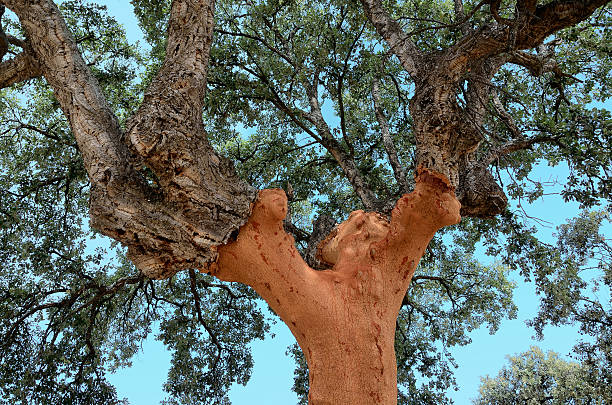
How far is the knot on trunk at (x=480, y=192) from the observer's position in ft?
Result: 17.7

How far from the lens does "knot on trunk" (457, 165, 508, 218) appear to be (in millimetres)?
5406

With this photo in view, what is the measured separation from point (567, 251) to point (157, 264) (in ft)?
27.8

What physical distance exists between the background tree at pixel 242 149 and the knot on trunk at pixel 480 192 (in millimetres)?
24

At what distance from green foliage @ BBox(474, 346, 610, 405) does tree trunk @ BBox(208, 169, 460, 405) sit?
8.22m

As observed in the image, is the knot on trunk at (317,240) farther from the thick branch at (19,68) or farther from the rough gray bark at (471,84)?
the thick branch at (19,68)

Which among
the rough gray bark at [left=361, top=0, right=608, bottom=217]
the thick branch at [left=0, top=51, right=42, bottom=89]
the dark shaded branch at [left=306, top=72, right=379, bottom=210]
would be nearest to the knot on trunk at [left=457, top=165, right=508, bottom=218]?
→ the rough gray bark at [left=361, top=0, right=608, bottom=217]

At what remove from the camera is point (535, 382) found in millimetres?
11516

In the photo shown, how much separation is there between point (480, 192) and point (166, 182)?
379 centimetres

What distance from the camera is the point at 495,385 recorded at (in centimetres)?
1223

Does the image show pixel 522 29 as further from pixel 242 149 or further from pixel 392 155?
pixel 242 149

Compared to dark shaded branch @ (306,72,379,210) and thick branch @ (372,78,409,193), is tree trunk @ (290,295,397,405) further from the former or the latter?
thick branch @ (372,78,409,193)

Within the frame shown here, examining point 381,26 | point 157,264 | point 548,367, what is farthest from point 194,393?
point 548,367

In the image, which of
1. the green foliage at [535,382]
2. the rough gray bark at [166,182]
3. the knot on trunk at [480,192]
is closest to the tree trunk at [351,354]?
the rough gray bark at [166,182]

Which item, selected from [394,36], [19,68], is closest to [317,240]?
[394,36]
